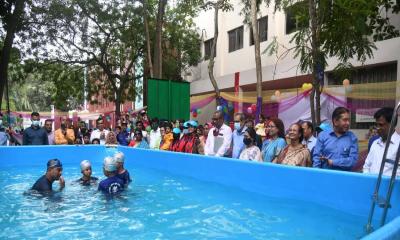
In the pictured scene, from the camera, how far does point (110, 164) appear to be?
21.4 ft

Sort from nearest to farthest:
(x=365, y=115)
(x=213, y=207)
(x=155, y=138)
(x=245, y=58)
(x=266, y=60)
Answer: (x=213, y=207)
(x=365, y=115)
(x=155, y=138)
(x=266, y=60)
(x=245, y=58)

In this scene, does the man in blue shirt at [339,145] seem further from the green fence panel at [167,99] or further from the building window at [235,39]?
the building window at [235,39]

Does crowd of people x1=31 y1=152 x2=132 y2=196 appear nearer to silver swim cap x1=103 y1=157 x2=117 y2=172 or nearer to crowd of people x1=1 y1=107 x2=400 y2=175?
silver swim cap x1=103 y1=157 x2=117 y2=172

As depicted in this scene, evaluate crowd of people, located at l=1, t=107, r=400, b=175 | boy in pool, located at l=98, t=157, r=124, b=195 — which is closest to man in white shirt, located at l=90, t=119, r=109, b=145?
crowd of people, located at l=1, t=107, r=400, b=175

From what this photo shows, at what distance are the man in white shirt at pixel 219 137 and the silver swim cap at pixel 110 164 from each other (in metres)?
2.55

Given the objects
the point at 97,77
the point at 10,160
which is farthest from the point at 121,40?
the point at 10,160

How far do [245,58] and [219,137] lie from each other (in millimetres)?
11889

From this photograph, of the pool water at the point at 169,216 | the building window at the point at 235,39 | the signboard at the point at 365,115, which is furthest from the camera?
the building window at the point at 235,39

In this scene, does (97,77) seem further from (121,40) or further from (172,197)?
(172,197)

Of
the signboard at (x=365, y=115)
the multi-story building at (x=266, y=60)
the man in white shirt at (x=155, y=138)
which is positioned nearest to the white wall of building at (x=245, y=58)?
the multi-story building at (x=266, y=60)

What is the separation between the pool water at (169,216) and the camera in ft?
16.1

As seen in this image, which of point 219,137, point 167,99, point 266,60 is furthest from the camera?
point 266,60

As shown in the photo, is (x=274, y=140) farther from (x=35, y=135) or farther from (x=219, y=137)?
(x=35, y=135)

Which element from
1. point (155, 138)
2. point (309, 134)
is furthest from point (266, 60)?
point (309, 134)
